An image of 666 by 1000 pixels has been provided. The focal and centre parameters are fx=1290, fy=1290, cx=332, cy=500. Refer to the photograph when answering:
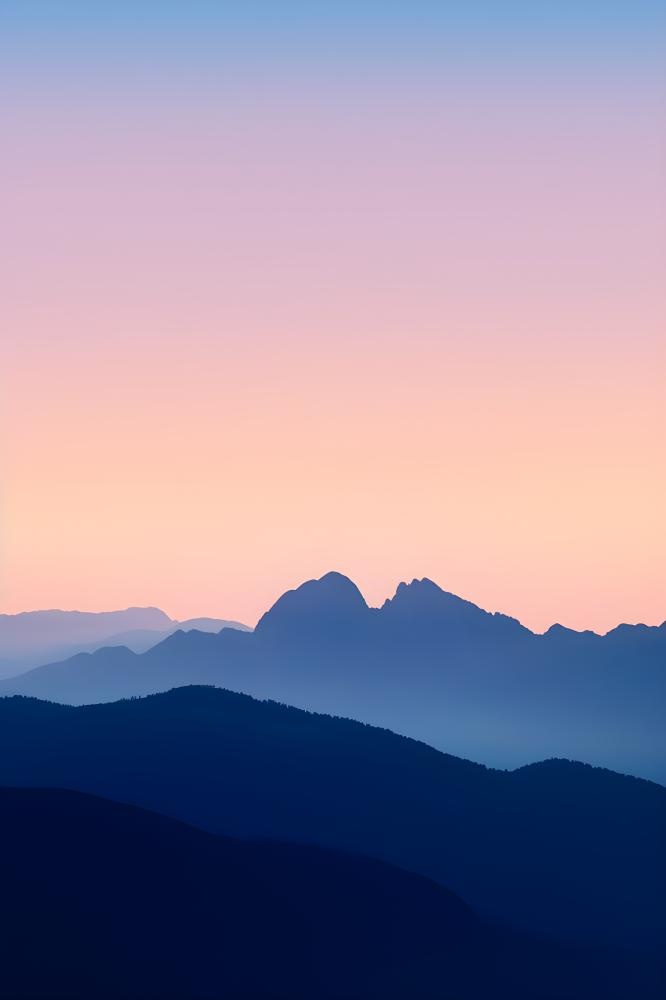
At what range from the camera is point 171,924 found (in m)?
158

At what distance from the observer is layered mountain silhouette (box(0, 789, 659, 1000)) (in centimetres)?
14138

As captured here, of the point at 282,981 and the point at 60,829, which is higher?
the point at 60,829

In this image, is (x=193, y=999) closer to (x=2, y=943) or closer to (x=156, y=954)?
(x=156, y=954)

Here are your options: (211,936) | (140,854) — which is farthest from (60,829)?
(211,936)

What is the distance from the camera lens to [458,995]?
187 meters

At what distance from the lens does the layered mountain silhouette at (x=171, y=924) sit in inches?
5566

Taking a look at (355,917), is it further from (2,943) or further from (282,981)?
(2,943)

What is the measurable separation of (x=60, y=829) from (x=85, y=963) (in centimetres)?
3197

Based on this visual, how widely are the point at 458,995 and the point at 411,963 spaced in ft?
26.3

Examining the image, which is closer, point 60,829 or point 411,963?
point 60,829

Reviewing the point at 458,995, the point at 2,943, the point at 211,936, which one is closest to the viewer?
the point at 2,943

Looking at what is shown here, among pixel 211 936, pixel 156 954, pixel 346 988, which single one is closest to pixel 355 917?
pixel 346 988

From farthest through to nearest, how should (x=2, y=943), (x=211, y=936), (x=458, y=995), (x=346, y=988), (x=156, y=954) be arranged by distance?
(x=458, y=995)
(x=346, y=988)
(x=211, y=936)
(x=156, y=954)
(x=2, y=943)

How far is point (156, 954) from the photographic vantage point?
149125 millimetres
